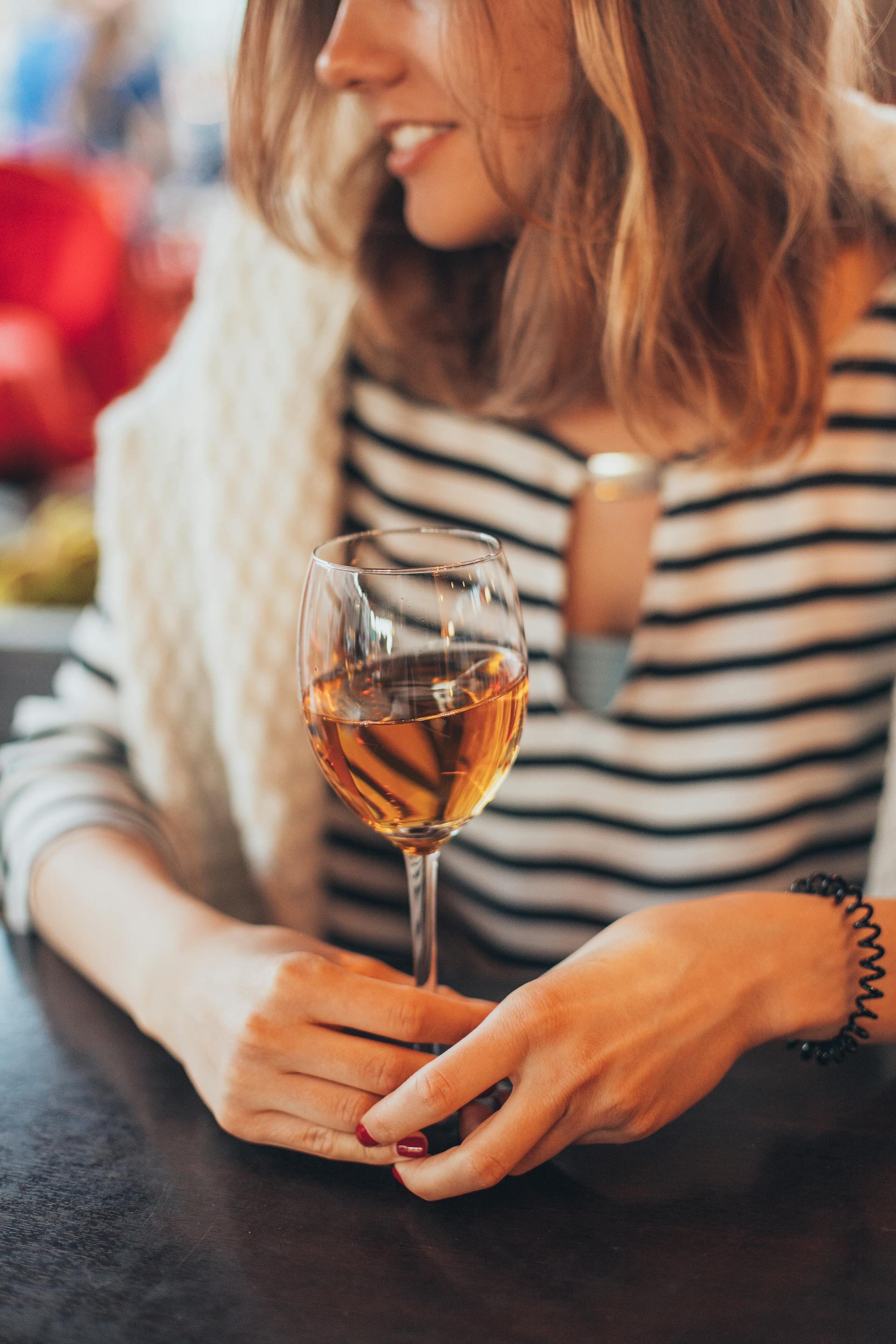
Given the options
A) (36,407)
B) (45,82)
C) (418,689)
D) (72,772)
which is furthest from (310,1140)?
(45,82)

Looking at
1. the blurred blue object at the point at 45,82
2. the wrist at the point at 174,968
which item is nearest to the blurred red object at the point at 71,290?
the blurred blue object at the point at 45,82

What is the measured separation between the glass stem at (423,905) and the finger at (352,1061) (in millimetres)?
37

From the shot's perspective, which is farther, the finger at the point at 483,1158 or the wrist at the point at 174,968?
the wrist at the point at 174,968

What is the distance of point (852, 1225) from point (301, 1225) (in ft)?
0.78

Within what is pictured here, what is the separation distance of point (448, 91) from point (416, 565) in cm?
38

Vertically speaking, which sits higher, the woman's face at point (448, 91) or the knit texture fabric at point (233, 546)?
the woman's face at point (448, 91)

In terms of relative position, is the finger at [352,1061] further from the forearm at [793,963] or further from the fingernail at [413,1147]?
the forearm at [793,963]

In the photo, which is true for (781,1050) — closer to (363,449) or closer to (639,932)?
(639,932)

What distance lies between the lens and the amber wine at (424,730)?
22.7 inches

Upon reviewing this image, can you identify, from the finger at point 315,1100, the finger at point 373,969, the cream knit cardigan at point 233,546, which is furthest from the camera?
the cream knit cardigan at point 233,546

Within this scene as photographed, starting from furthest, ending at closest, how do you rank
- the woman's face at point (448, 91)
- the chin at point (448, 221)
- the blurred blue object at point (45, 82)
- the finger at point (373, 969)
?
the blurred blue object at point (45, 82) < the chin at point (448, 221) < the woman's face at point (448, 91) < the finger at point (373, 969)

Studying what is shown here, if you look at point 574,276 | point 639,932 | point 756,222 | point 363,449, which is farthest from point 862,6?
point 639,932

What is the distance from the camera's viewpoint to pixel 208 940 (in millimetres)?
738

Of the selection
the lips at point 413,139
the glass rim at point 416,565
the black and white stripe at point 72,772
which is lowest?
the black and white stripe at point 72,772
